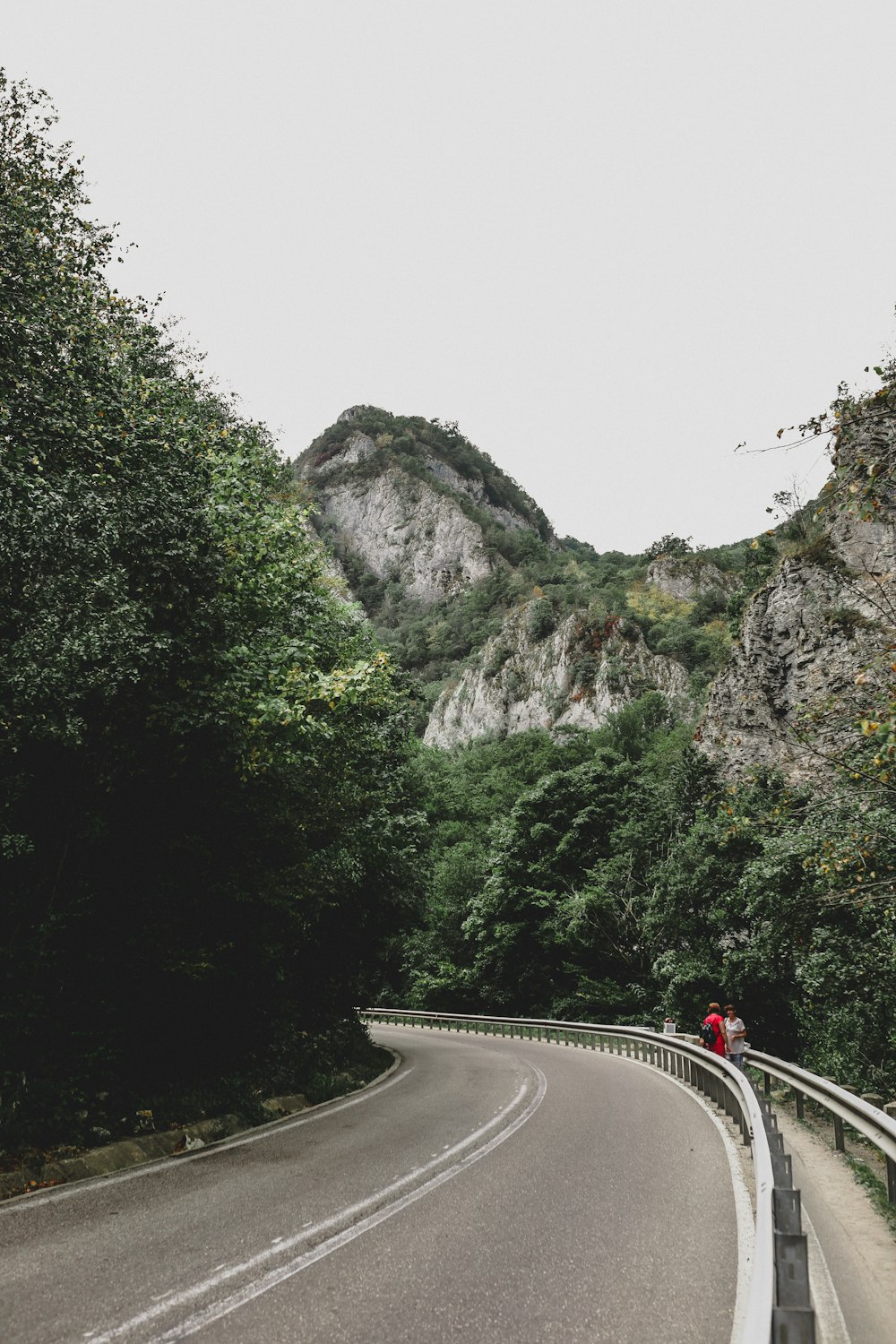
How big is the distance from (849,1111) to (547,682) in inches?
3347

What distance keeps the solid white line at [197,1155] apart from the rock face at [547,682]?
67688 mm

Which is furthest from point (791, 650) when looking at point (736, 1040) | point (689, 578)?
point (689, 578)

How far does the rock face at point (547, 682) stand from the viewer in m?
83.7

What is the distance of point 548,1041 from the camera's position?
2839cm

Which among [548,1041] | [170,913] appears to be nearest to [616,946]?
[548,1041]

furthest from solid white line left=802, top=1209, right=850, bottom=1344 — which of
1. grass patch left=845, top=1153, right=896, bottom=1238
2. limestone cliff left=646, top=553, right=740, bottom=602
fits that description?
limestone cliff left=646, top=553, right=740, bottom=602

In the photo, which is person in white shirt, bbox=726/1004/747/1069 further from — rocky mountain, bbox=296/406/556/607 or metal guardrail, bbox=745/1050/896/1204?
rocky mountain, bbox=296/406/556/607

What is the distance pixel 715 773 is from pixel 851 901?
23.6 metres

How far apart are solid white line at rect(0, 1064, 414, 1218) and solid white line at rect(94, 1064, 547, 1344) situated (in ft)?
7.70

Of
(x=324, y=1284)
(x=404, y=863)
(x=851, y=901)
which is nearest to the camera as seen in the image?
(x=324, y=1284)

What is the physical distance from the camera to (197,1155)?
8586 millimetres

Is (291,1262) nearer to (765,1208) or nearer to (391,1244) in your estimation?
(391,1244)

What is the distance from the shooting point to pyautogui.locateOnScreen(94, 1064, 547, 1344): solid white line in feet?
13.7

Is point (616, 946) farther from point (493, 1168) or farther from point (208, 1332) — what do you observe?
point (208, 1332)
